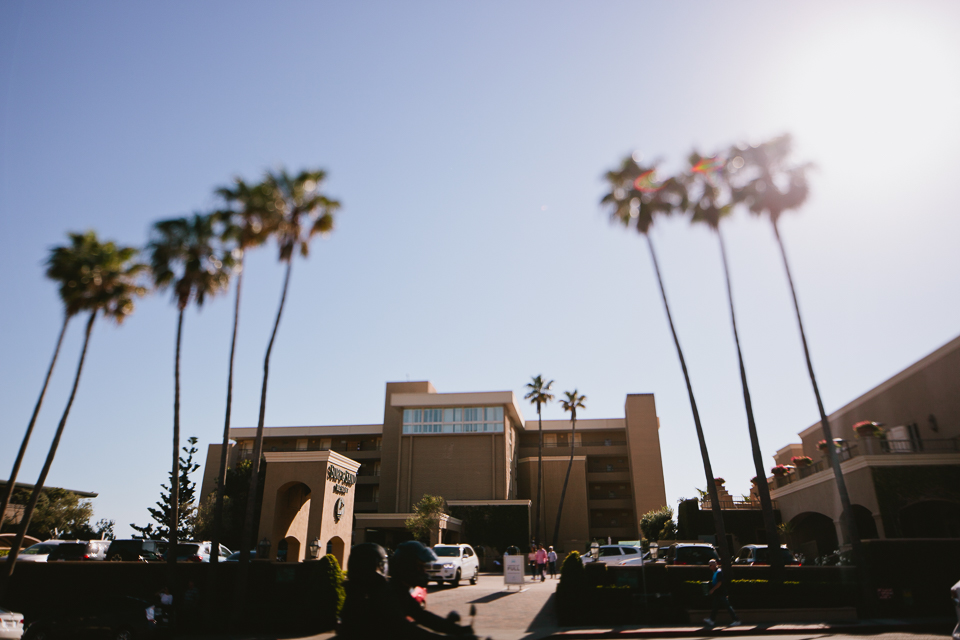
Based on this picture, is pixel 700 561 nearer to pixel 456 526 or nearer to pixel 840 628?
pixel 840 628

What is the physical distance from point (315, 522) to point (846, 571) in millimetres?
21712

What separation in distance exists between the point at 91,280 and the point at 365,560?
72.7 ft

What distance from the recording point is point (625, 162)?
24.6 m

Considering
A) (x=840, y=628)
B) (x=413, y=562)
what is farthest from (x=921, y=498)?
(x=413, y=562)

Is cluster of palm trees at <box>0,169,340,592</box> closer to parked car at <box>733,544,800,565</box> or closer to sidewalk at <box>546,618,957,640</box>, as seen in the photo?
sidewalk at <box>546,618,957,640</box>

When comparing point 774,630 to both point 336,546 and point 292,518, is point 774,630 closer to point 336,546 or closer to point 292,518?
point 336,546

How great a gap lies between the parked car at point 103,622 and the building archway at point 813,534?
99.6ft

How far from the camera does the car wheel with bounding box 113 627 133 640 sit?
44.2 ft

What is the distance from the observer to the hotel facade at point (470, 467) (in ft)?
148

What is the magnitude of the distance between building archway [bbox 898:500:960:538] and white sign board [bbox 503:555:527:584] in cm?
1525

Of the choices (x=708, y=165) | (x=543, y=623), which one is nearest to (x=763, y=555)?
(x=543, y=623)

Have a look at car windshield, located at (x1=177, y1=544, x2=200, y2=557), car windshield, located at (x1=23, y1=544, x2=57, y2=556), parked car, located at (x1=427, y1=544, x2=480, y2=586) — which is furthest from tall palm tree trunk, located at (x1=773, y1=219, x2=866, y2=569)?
car windshield, located at (x1=23, y1=544, x2=57, y2=556)

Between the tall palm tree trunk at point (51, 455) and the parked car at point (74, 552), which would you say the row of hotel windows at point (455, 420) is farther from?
the tall palm tree trunk at point (51, 455)

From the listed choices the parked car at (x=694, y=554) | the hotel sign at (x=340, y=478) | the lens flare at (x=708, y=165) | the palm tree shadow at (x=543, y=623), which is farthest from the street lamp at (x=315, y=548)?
the lens flare at (x=708, y=165)
